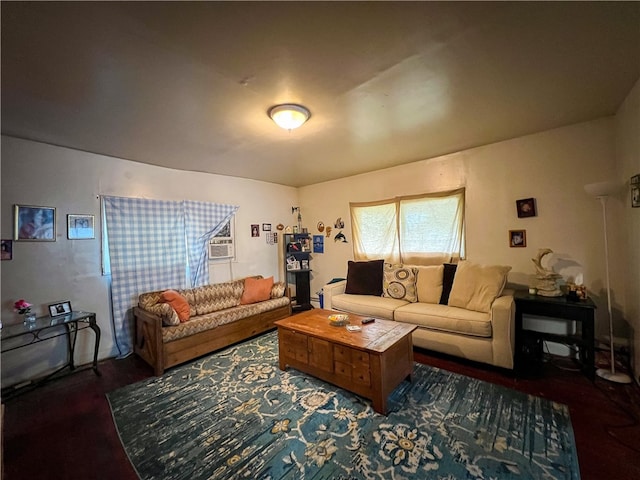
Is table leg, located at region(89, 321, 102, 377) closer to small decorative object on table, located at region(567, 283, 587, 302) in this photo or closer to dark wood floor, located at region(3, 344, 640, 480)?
dark wood floor, located at region(3, 344, 640, 480)

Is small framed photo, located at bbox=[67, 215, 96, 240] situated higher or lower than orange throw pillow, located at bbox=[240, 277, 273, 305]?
higher

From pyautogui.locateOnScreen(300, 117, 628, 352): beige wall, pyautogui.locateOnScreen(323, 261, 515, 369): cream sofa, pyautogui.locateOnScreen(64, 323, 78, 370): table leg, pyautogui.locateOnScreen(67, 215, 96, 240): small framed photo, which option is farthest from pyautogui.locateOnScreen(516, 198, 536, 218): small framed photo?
pyautogui.locateOnScreen(64, 323, 78, 370): table leg

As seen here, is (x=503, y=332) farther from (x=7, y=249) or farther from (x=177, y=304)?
(x=7, y=249)

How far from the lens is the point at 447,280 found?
3115mm

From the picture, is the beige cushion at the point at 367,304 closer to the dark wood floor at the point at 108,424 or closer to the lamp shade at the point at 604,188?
the dark wood floor at the point at 108,424

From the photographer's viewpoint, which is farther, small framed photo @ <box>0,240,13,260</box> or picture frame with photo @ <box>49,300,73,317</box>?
picture frame with photo @ <box>49,300,73,317</box>

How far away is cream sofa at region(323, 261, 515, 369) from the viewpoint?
2354 millimetres

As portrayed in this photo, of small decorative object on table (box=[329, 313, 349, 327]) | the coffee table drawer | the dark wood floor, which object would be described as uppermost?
small decorative object on table (box=[329, 313, 349, 327])

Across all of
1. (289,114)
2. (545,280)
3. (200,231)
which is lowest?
(545,280)

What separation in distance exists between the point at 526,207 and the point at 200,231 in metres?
4.07

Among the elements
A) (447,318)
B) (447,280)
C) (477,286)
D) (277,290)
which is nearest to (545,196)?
(477,286)

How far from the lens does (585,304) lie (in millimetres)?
2223

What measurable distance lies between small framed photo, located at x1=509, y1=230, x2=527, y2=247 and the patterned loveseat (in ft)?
9.60

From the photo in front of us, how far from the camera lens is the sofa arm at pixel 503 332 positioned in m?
2.29
